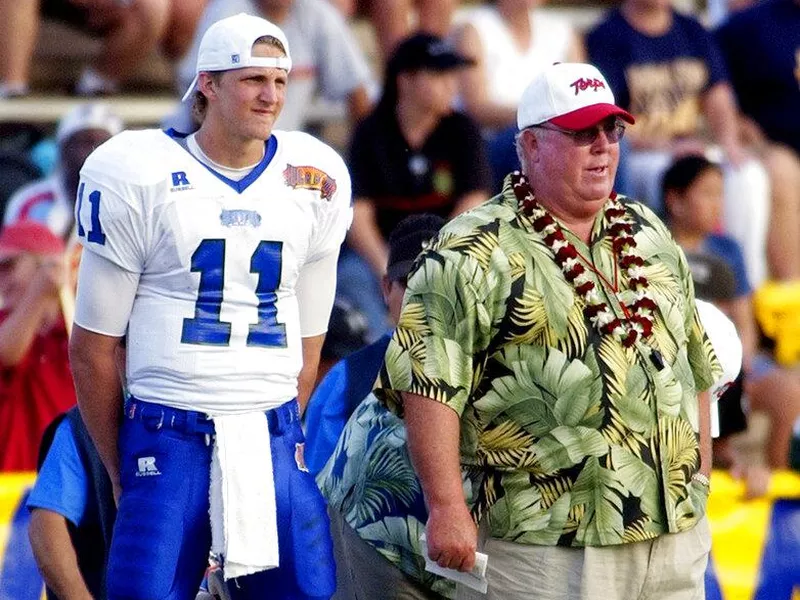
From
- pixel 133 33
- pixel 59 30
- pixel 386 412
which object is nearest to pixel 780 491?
pixel 386 412

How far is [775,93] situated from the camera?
9562 millimetres

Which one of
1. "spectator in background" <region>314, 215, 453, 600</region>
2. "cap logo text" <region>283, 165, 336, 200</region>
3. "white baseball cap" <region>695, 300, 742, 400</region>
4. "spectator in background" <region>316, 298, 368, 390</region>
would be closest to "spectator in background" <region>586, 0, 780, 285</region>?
"spectator in background" <region>316, 298, 368, 390</region>

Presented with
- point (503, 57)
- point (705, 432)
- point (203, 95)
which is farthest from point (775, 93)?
point (203, 95)

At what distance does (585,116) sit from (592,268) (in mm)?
368

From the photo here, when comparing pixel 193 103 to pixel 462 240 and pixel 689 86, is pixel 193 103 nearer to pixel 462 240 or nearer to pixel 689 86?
pixel 462 240

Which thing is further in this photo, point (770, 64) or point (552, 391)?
point (770, 64)

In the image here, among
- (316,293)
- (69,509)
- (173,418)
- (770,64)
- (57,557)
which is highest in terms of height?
(770,64)

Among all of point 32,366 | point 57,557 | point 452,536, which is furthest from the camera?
point 32,366

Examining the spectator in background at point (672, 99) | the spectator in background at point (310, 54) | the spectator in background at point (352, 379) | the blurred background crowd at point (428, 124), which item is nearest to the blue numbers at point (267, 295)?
the spectator in background at point (352, 379)

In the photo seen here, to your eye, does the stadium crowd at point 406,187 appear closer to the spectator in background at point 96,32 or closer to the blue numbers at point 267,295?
the spectator in background at point 96,32

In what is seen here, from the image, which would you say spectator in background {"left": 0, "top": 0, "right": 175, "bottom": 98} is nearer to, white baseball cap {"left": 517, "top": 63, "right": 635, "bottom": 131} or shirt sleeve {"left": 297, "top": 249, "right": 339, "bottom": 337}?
shirt sleeve {"left": 297, "top": 249, "right": 339, "bottom": 337}

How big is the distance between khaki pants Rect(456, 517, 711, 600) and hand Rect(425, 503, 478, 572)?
0.58 ft

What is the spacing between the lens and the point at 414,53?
7.41 metres

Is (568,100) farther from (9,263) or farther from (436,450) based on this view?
(9,263)
